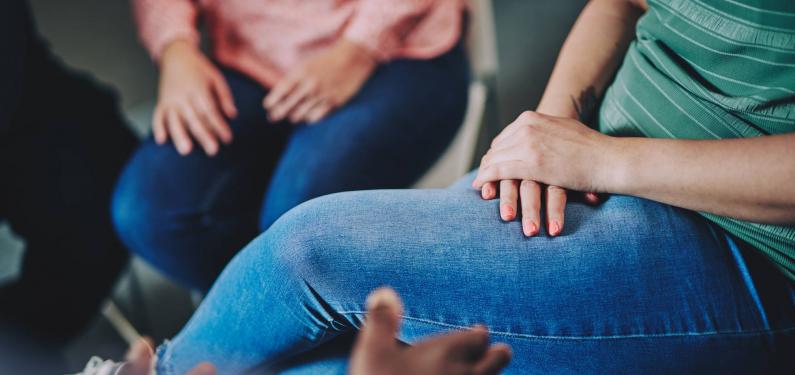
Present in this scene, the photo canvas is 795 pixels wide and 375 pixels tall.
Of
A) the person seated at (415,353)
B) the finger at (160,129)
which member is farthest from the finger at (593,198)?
the finger at (160,129)

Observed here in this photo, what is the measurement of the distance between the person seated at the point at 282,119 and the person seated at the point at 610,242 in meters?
0.22

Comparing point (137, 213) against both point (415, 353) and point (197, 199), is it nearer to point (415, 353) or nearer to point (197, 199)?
point (197, 199)

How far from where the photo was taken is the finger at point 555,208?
458 mm

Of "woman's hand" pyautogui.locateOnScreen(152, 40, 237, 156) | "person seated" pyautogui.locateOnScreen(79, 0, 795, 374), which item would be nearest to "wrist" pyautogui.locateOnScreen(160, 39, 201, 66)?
"woman's hand" pyautogui.locateOnScreen(152, 40, 237, 156)

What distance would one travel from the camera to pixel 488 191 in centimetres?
50

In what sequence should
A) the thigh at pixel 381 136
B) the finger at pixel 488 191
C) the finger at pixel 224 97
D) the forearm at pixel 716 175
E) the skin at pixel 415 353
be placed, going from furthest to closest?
1. the finger at pixel 224 97
2. the thigh at pixel 381 136
3. the finger at pixel 488 191
4. the forearm at pixel 716 175
5. the skin at pixel 415 353

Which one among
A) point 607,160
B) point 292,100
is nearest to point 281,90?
point 292,100

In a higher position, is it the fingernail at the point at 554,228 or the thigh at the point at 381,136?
the fingernail at the point at 554,228

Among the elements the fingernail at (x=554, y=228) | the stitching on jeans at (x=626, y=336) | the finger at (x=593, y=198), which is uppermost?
the fingernail at (x=554, y=228)

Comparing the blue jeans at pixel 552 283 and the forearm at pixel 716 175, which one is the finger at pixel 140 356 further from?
the forearm at pixel 716 175

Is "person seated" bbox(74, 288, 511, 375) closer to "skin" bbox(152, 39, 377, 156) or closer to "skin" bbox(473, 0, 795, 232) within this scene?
"skin" bbox(473, 0, 795, 232)

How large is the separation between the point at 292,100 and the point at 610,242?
0.47 meters

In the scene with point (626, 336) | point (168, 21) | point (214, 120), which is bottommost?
point (626, 336)

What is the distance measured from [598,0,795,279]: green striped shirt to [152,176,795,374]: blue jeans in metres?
0.06
